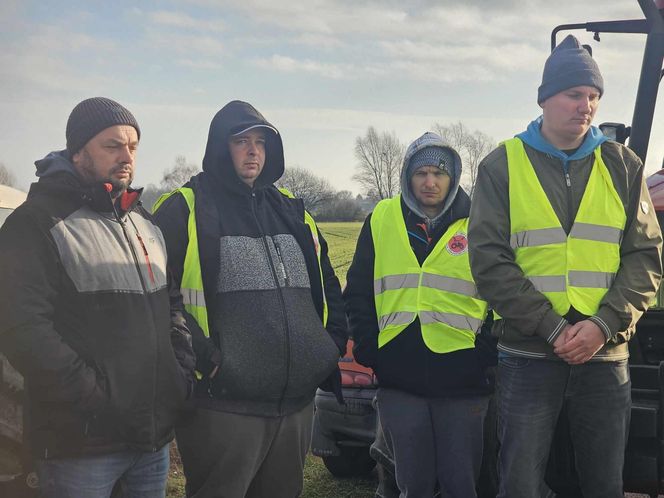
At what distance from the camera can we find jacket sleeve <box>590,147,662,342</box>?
8.73 ft

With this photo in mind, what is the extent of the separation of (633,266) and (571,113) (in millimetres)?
646

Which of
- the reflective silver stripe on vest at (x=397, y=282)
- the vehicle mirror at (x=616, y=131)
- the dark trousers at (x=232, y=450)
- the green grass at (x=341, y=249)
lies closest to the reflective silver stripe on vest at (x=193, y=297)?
the dark trousers at (x=232, y=450)

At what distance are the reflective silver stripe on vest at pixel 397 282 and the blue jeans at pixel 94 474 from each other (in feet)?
3.83

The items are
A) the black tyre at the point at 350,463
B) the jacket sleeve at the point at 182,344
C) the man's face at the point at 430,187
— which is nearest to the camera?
the jacket sleeve at the point at 182,344

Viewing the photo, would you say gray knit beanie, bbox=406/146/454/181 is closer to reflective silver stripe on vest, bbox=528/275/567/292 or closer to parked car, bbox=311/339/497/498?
reflective silver stripe on vest, bbox=528/275/567/292

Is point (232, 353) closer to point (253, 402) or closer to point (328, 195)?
point (253, 402)

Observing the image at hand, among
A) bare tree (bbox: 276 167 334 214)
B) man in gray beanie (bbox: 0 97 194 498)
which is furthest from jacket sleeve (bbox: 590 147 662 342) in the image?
bare tree (bbox: 276 167 334 214)

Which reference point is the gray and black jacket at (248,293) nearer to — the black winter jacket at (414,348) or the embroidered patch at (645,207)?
the black winter jacket at (414,348)

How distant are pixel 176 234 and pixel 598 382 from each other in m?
1.75

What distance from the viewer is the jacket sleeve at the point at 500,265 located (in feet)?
8.70

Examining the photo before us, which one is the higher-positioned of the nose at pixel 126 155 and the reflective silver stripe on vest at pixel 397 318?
the nose at pixel 126 155

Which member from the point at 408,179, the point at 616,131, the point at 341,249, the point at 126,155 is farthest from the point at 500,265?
the point at 341,249

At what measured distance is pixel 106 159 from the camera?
8.20ft

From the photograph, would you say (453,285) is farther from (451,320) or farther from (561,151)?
(561,151)
